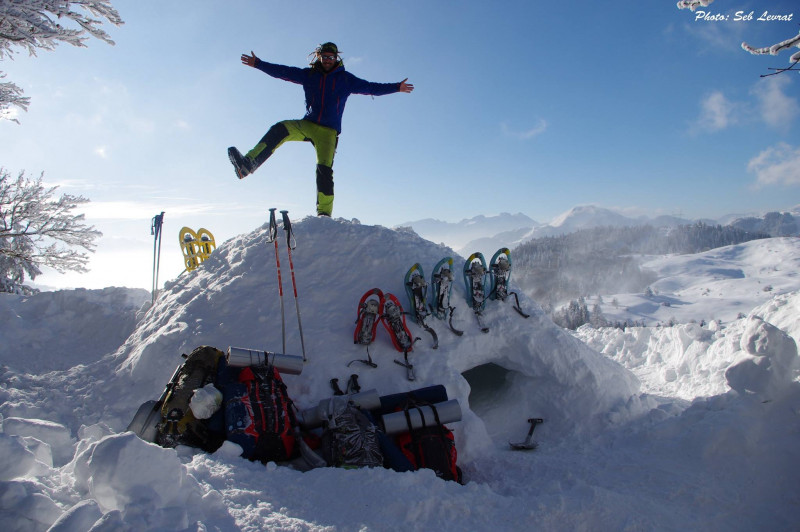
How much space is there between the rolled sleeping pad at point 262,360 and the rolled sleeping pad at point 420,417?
1481mm

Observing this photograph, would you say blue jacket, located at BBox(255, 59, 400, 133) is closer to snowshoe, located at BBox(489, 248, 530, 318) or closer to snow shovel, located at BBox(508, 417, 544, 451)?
snowshoe, located at BBox(489, 248, 530, 318)

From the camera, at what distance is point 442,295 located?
7172 mm

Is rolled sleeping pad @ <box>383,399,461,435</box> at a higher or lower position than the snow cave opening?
higher

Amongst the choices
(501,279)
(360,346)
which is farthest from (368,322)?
(501,279)

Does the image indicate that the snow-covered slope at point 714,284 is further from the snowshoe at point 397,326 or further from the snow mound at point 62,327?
the snow mound at point 62,327

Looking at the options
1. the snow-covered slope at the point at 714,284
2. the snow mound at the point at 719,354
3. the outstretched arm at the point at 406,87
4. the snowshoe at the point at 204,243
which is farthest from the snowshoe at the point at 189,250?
the snow-covered slope at the point at 714,284

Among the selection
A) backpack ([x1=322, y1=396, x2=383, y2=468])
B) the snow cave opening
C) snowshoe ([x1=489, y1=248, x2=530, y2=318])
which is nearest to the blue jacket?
snowshoe ([x1=489, y1=248, x2=530, y2=318])

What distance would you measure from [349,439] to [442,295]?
10.9ft

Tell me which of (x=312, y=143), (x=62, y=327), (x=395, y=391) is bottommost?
(x=395, y=391)

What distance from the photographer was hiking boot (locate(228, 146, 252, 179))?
21.7 feet

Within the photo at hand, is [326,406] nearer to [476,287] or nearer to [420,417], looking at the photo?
[420,417]

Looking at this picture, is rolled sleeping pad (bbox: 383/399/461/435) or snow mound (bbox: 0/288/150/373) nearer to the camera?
rolled sleeping pad (bbox: 383/399/461/435)

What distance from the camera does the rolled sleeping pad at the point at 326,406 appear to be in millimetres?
5062

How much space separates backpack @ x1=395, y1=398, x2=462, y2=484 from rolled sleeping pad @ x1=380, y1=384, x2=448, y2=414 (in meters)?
0.19
